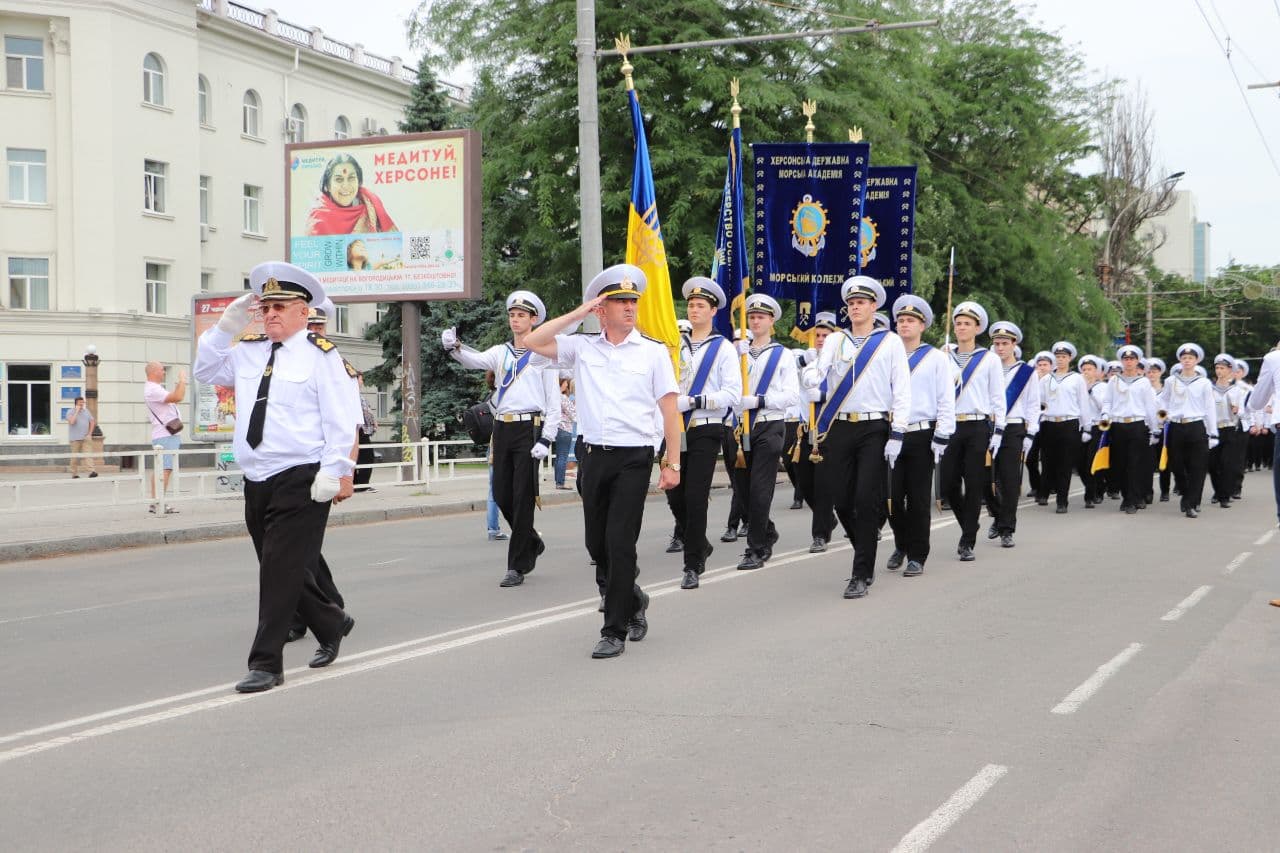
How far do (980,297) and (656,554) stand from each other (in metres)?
28.2

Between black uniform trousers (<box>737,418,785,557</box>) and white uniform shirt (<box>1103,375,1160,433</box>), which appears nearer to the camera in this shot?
black uniform trousers (<box>737,418,785,557</box>)

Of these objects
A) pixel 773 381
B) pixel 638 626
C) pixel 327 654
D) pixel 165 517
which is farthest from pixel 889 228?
pixel 327 654

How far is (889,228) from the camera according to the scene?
20.8 m

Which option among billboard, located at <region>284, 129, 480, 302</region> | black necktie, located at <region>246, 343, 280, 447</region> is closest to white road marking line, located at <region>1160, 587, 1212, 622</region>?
black necktie, located at <region>246, 343, 280, 447</region>

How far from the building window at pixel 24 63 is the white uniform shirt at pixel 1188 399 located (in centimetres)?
2998

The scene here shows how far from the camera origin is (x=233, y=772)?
528 centimetres

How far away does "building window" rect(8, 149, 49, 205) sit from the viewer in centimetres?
3725

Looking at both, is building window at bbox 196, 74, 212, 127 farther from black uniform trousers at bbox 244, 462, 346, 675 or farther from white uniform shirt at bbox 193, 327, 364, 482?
black uniform trousers at bbox 244, 462, 346, 675

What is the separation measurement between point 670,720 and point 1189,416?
14366mm

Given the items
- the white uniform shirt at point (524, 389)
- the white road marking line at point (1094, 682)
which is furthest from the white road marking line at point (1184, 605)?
the white uniform shirt at point (524, 389)

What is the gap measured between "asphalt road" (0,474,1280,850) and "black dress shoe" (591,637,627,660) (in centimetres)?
11

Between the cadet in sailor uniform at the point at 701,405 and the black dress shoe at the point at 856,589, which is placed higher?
the cadet in sailor uniform at the point at 701,405

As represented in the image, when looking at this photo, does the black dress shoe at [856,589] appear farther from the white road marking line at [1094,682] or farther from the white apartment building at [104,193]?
the white apartment building at [104,193]

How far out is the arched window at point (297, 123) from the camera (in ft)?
146
